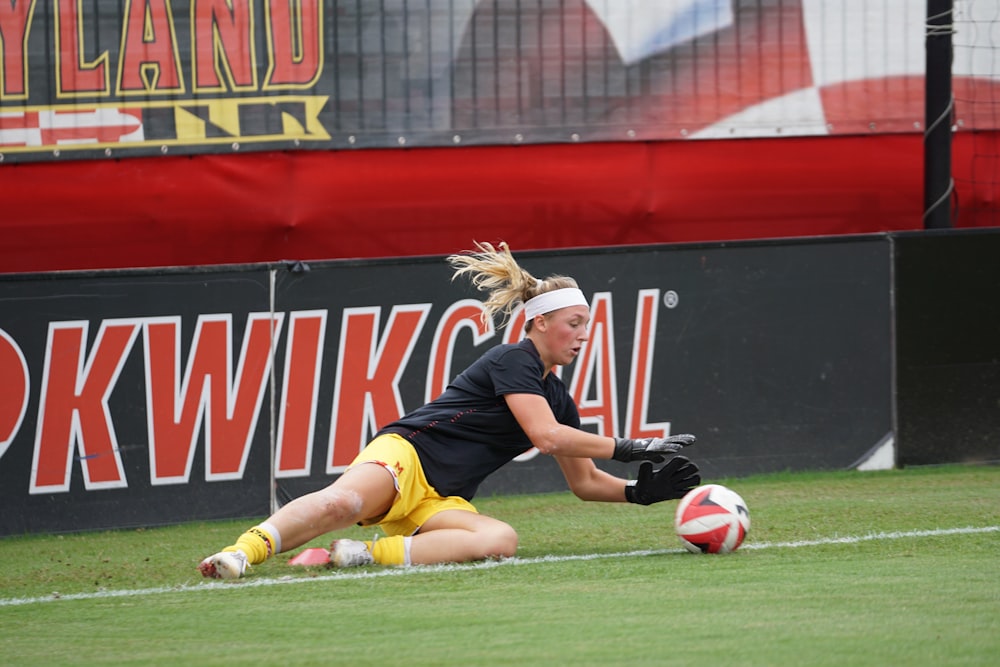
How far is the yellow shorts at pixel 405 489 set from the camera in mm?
6121

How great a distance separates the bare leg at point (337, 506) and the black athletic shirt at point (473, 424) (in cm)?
29

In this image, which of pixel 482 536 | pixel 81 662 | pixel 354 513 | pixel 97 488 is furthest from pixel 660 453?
pixel 97 488

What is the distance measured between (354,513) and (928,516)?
3.06 meters

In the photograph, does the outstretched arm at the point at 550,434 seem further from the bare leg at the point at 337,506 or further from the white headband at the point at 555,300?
the bare leg at the point at 337,506

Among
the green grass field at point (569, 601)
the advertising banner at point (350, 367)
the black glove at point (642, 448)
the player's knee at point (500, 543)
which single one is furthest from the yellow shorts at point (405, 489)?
the advertising banner at point (350, 367)

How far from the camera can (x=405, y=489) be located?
20.2ft

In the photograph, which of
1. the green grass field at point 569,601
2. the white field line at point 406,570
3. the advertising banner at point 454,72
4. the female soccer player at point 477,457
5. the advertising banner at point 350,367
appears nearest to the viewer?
the green grass field at point 569,601

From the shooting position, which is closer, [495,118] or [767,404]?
[767,404]

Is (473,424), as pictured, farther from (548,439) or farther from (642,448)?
(642,448)

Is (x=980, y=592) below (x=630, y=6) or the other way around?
below

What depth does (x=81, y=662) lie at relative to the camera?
4.30 meters

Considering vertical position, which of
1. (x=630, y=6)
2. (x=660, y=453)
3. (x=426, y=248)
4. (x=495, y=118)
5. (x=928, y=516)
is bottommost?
(x=928, y=516)

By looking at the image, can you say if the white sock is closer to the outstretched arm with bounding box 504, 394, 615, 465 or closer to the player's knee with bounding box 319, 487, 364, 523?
the player's knee with bounding box 319, 487, 364, 523

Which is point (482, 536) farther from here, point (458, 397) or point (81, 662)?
point (81, 662)
